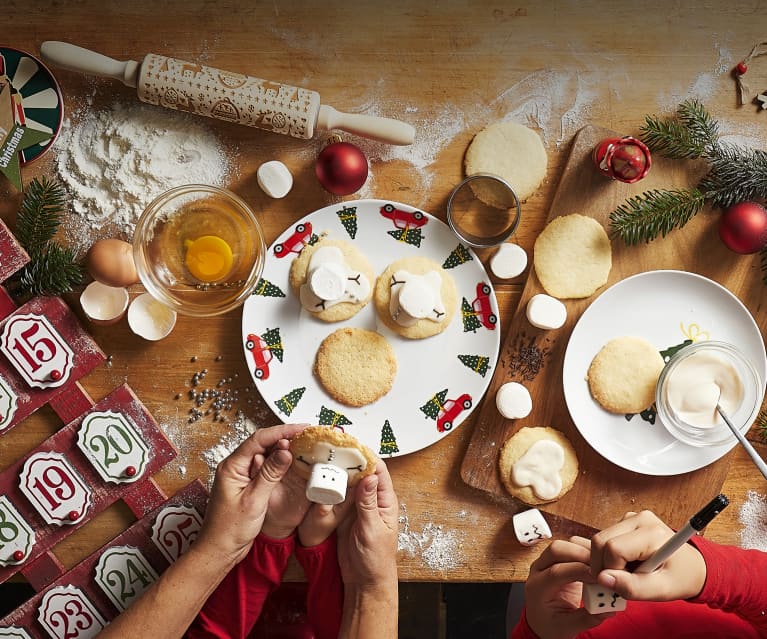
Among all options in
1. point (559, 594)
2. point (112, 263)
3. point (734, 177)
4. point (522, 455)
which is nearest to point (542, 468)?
point (522, 455)

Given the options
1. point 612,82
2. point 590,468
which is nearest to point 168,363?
point 590,468

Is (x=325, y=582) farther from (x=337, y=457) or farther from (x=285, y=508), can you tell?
(x=337, y=457)

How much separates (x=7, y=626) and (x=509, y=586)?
3.48 feet

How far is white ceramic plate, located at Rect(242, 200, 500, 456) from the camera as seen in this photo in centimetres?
134

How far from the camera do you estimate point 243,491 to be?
129 centimetres

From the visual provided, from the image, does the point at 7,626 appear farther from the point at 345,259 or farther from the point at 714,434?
the point at 714,434

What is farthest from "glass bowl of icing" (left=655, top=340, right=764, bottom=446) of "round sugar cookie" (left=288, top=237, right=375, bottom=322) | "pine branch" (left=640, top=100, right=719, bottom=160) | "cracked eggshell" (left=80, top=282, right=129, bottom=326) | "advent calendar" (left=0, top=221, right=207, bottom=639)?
"cracked eggshell" (left=80, top=282, right=129, bottom=326)

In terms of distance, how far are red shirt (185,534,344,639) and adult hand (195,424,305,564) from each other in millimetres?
65

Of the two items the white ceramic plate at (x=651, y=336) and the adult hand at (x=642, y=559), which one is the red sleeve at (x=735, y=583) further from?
the white ceramic plate at (x=651, y=336)

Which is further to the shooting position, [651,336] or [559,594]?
[651,336]

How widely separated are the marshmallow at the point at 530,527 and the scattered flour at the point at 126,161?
2.89 ft

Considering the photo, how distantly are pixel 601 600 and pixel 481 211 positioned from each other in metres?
0.72

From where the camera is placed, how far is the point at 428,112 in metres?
1.36

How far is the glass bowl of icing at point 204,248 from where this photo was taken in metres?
1.30
